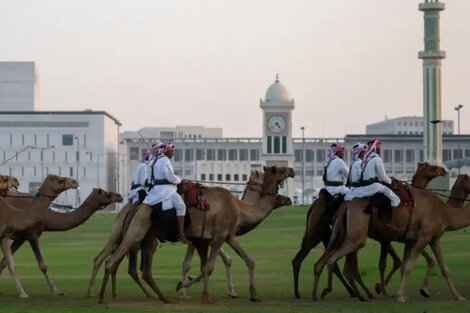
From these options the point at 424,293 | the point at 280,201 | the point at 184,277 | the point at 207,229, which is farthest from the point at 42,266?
the point at 424,293

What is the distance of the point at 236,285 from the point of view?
30.3m

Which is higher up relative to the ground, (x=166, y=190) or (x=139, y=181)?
(x=139, y=181)

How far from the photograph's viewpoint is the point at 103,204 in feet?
98.3

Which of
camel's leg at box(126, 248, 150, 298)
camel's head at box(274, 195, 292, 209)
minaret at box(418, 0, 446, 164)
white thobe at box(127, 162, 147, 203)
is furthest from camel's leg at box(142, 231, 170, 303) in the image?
minaret at box(418, 0, 446, 164)

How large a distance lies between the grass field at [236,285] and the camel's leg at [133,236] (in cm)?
65

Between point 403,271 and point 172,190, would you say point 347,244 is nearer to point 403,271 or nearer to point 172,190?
point 403,271

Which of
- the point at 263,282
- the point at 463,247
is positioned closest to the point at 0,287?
the point at 263,282

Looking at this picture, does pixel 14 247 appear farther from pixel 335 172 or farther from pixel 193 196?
pixel 335 172

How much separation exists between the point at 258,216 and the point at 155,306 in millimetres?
3930

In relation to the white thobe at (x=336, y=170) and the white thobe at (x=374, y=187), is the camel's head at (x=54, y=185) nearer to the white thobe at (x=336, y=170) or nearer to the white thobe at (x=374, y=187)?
the white thobe at (x=336, y=170)

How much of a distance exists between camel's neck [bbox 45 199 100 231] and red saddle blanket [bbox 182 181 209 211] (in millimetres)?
4070

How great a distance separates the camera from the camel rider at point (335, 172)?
89.1 feet

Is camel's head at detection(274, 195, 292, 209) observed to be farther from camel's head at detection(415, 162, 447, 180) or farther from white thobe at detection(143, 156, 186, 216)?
white thobe at detection(143, 156, 186, 216)

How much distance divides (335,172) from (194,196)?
2.99 m
